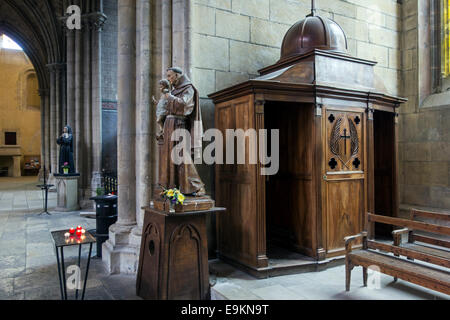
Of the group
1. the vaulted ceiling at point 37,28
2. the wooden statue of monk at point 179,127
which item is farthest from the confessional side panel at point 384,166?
the vaulted ceiling at point 37,28

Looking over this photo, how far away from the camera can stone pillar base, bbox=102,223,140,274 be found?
4.61m

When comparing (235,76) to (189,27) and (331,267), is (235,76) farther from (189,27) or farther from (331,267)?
(331,267)

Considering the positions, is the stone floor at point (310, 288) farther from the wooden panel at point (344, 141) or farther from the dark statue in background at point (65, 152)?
the dark statue in background at point (65, 152)

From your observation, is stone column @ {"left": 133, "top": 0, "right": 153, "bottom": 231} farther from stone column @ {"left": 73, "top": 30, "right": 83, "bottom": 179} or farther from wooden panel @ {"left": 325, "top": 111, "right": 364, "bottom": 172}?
stone column @ {"left": 73, "top": 30, "right": 83, "bottom": 179}

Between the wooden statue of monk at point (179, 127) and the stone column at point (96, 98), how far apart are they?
876 centimetres

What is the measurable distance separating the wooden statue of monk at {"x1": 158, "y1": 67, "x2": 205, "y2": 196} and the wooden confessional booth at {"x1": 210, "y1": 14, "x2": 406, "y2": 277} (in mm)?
757

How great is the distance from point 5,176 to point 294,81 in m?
26.7

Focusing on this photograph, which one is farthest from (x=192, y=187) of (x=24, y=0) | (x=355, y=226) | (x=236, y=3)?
(x=24, y=0)

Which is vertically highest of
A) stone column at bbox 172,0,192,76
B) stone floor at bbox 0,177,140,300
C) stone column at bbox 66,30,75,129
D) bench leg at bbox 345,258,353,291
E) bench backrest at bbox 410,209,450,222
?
stone column at bbox 66,30,75,129

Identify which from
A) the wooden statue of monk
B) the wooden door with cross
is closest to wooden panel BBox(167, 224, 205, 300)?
the wooden statue of monk

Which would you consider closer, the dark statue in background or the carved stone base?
the carved stone base

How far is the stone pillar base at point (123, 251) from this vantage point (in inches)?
182

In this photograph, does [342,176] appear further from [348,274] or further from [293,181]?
[348,274]
